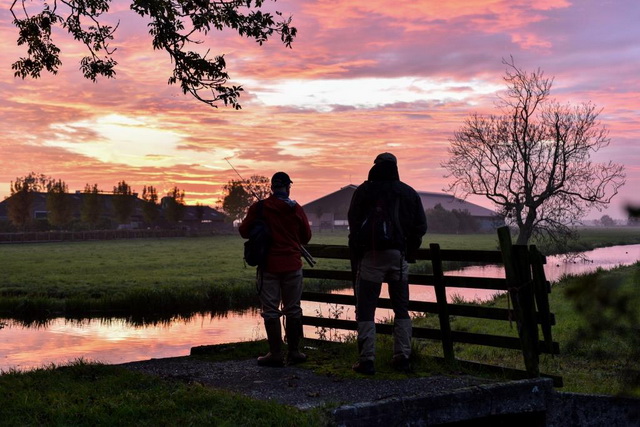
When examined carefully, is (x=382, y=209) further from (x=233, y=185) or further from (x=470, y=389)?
(x=233, y=185)

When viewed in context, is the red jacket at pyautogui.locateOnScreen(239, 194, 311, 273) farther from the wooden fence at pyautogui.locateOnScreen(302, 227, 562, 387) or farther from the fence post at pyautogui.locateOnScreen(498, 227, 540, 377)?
the fence post at pyautogui.locateOnScreen(498, 227, 540, 377)

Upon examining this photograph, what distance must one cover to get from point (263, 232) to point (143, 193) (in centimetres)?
Answer: 10240

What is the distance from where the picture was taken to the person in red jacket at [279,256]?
8.91m

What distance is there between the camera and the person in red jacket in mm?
8914

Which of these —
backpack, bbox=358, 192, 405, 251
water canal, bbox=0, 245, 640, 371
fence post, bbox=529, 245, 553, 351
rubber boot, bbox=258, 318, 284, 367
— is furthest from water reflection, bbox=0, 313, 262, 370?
fence post, bbox=529, 245, 553, 351

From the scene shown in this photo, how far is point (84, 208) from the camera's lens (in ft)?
303

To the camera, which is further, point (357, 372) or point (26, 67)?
point (26, 67)

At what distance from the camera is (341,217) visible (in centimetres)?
14362

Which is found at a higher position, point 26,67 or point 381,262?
point 26,67

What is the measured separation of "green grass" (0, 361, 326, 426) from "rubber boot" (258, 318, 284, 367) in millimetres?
1563

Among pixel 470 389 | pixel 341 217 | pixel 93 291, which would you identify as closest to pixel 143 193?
pixel 341 217

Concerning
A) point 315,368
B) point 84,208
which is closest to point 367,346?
point 315,368

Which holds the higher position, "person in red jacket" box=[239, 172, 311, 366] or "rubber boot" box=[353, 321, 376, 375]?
"person in red jacket" box=[239, 172, 311, 366]

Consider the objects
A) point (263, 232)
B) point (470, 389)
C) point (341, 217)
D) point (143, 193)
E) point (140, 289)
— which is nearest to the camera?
point (470, 389)
